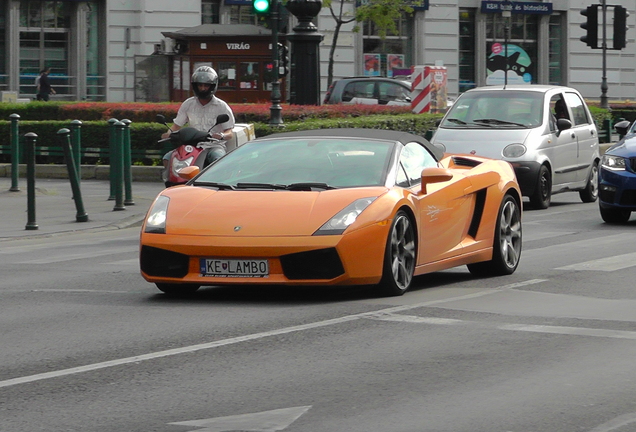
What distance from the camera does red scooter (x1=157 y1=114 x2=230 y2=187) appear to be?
44.2 ft

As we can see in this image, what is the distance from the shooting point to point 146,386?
19.9 feet

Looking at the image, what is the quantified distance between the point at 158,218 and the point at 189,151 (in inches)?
176

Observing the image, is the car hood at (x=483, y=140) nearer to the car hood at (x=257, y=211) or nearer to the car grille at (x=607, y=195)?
the car grille at (x=607, y=195)

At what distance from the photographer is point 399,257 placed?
9141 mm

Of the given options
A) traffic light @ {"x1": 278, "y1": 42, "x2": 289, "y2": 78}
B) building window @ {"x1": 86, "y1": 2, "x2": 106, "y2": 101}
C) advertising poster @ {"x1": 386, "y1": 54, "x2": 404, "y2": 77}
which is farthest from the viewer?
advertising poster @ {"x1": 386, "y1": 54, "x2": 404, "y2": 77}

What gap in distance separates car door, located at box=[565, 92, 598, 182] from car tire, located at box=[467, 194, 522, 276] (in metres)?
8.97

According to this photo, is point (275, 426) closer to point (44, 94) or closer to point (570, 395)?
point (570, 395)

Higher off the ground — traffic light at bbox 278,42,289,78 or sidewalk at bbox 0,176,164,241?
traffic light at bbox 278,42,289,78

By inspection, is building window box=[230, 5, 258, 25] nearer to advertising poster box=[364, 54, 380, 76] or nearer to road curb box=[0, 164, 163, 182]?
advertising poster box=[364, 54, 380, 76]

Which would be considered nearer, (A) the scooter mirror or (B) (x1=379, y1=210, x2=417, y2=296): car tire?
(B) (x1=379, y1=210, x2=417, y2=296): car tire

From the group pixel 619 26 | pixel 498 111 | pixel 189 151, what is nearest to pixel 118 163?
pixel 189 151

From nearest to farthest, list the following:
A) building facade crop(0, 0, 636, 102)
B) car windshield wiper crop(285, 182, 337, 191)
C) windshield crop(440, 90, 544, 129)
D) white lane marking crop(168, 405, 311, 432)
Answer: white lane marking crop(168, 405, 311, 432) → car windshield wiper crop(285, 182, 337, 191) → windshield crop(440, 90, 544, 129) → building facade crop(0, 0, 636, 102)

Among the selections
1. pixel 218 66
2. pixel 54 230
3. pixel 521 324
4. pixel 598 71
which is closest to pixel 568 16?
pixel 598 71

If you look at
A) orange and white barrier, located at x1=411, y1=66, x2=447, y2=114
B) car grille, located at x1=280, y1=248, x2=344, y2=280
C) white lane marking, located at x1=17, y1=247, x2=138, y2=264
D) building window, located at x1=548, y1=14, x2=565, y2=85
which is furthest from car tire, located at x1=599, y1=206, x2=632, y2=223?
building window, located at x1=548, y1=14, x2=565, y2=85
